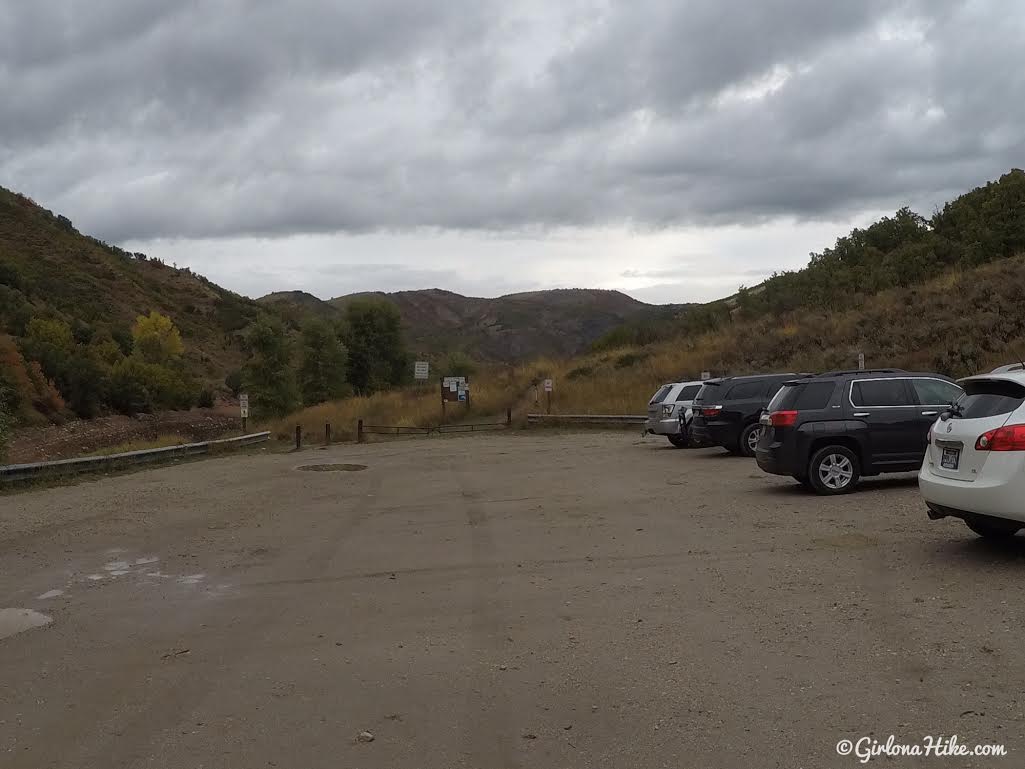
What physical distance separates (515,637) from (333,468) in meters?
15.6

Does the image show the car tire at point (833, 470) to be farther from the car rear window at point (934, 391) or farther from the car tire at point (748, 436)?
the car tire at point (748, 436)

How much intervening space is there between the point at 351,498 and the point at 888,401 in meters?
8.58

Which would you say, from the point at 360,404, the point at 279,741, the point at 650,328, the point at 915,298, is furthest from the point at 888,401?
the point at 650,328

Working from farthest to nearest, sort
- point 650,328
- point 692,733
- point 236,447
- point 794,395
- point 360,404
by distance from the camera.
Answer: point 650,328
point 360,404
point 236,447
point 794,395
point 692,733

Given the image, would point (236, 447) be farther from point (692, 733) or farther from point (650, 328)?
point (650, 328)

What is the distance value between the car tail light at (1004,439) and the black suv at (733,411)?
1223cm

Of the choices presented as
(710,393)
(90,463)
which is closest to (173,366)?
(90,463)

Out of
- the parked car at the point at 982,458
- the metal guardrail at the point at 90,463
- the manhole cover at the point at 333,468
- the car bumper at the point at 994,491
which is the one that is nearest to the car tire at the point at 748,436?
the manhole cover at the point at 333,468

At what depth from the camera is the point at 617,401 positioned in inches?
1491

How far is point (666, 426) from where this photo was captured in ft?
79.5

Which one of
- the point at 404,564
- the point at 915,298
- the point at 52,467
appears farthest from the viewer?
the point at 915,298

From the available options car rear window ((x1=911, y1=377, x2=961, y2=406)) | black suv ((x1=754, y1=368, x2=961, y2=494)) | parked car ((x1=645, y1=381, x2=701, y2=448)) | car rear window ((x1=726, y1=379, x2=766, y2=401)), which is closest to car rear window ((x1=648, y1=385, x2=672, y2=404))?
parked car ((x1=645, y1=381, x2=701, y2=448))

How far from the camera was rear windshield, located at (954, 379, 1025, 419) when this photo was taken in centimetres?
827

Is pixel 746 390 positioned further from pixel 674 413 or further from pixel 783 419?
pixel 783 419
